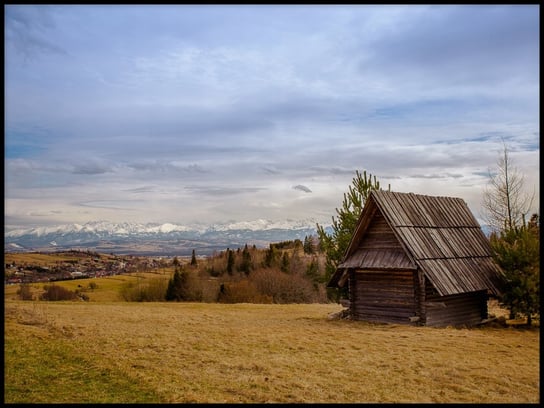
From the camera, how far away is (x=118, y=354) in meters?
15.6

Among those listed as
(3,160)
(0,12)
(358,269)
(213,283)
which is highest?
(0,12)

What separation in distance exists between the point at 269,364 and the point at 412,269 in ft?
32.3

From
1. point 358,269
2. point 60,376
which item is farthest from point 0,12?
point 358,269

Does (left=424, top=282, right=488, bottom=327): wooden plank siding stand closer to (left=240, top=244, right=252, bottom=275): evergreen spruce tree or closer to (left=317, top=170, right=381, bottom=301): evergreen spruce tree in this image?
(left=317, top=170, right=381, bottom=301): evergreen spruce tree

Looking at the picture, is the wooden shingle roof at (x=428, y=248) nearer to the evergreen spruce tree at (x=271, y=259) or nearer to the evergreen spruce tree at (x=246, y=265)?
the evergreen spruce tree at (x=271, y=259)

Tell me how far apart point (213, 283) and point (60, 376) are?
232 ft

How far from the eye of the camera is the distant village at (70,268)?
10012 centimetres

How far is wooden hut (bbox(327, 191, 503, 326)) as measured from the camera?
21.7 m

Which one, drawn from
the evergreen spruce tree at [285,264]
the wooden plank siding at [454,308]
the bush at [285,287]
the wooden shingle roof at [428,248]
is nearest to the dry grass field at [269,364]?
the wooden plank siding at [454,308]

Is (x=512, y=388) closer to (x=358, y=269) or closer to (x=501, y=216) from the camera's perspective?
(x=358, y=269)

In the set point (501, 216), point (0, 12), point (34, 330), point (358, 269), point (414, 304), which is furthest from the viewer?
point (501, 216)

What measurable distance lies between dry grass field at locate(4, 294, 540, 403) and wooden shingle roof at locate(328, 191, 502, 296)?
2448mm

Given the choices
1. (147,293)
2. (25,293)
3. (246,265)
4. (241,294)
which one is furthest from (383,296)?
(246,265)

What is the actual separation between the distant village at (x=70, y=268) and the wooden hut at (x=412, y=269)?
83097 millimetres
